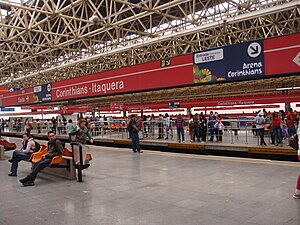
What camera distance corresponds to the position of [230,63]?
8836 millimetres

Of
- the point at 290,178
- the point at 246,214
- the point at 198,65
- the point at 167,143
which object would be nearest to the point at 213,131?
the point at 167,143

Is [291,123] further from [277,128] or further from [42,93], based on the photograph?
[42,93]

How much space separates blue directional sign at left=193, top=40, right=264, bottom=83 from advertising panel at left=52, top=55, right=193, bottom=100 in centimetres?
45

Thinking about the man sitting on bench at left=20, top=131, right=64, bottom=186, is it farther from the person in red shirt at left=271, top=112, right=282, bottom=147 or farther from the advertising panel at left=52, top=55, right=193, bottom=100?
the person in red shirt at left=271, top=112, right=282, bottom=147

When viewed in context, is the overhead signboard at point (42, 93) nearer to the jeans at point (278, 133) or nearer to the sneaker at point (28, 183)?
the sneaker at point (28, 183)

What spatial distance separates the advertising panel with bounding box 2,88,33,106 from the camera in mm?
18406

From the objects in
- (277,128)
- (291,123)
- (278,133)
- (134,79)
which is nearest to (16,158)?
(134,79)

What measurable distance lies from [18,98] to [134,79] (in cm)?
1182

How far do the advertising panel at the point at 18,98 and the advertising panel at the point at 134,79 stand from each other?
15.2ft

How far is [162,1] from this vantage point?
16.4m

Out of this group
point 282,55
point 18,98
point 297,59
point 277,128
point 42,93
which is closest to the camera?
point 297,59

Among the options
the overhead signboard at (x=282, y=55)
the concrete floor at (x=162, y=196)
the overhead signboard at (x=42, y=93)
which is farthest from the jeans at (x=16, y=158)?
the overhead signboard at (x=42, y=93)

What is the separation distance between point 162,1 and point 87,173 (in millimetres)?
12110

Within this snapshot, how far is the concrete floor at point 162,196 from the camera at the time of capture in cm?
401
